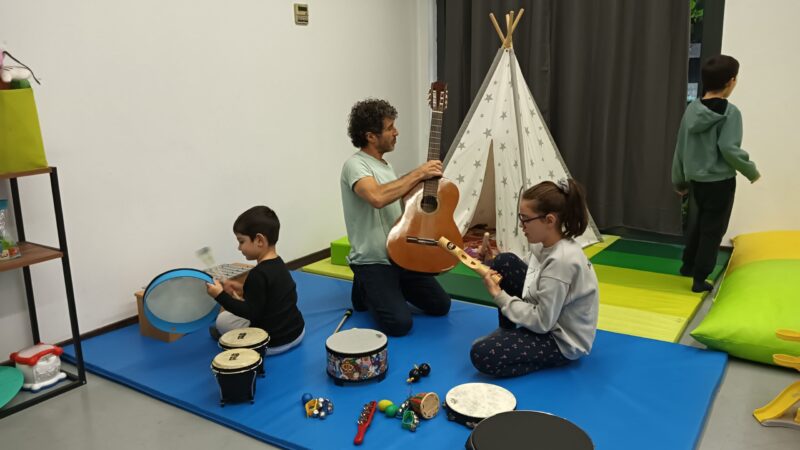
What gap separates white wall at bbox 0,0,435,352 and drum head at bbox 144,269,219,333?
2.17 feet

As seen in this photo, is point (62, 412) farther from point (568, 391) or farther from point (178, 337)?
point (568, 391)

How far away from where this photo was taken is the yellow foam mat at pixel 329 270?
4.23m

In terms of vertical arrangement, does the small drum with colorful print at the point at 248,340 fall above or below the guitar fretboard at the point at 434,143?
below

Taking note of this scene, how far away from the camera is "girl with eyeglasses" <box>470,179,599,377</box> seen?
2.55m

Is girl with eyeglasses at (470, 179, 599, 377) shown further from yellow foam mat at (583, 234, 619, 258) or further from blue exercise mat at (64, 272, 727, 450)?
yellow foam mat at (583, 234, 619, 258)

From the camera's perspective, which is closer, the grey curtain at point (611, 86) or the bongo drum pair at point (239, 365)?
the bongo drum pair at point (239, 365)

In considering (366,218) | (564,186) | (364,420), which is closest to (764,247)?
(564,186)

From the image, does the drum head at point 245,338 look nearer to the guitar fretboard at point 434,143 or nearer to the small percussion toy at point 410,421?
the small percussion toy at point 410,421

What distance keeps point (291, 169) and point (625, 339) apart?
2.46 meters

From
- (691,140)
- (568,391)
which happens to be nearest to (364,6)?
(691,140)

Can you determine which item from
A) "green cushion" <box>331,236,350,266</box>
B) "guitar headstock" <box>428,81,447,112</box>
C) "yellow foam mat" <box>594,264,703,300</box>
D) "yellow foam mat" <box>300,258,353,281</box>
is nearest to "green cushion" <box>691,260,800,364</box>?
"yellow foam mat" <box>594,264,703,300</box>

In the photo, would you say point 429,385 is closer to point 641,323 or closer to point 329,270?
point 641,323

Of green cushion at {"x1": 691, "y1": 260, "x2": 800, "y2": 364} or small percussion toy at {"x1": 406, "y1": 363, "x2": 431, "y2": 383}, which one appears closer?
small percussion toy at {"x1": 406, "y1": 363, "x2": 431, "y2": 383}

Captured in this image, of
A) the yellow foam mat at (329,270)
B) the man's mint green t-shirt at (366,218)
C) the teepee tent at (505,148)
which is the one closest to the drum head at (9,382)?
the man's mint green t-shirt at (366,218)
